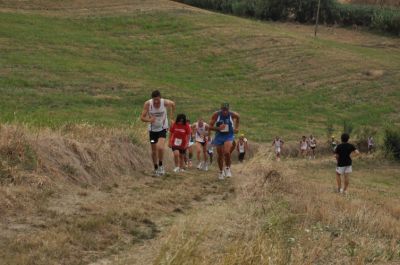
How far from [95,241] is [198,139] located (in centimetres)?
1182

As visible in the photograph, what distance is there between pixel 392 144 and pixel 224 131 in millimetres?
18198

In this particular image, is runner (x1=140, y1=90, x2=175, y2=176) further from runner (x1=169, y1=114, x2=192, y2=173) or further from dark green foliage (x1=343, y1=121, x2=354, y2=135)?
dark green foliage (x1=343, y1=121, x2=354, y2=135)

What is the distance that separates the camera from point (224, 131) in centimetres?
1343

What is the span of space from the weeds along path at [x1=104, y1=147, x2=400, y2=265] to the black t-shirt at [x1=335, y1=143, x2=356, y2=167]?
333cm

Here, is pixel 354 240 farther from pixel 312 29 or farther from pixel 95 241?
pixel 312 29

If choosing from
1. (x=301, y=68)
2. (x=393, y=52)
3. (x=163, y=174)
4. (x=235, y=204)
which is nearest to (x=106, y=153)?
(x=163, y=174)

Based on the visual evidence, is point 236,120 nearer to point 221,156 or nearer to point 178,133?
point 221,156

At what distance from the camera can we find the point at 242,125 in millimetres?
31688

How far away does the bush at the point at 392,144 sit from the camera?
96.1 ft

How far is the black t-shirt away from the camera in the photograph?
1588 centimetres

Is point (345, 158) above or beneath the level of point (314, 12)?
beneath

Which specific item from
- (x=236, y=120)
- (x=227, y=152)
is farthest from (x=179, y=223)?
(x=236, y=120)

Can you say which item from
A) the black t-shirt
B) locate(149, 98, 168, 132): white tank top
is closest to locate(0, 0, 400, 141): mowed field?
the black t-shirt

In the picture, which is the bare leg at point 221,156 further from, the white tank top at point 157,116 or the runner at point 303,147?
the runner at point 303,147
